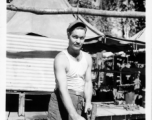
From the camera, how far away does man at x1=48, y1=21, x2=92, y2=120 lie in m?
1.78

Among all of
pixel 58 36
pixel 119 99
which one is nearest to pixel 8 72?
pixel 58 36

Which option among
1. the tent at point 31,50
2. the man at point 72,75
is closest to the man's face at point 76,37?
the man at point 72,75

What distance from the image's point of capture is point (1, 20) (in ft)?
7.14

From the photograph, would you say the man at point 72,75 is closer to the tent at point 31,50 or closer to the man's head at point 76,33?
the man's head at point 76,33

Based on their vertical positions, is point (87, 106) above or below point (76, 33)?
below

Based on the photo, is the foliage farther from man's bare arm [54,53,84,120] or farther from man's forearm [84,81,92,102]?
man's bare arm [54,53,84,120]

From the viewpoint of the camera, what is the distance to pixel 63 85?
1.73 meters

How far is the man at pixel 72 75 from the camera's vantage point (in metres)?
1.78

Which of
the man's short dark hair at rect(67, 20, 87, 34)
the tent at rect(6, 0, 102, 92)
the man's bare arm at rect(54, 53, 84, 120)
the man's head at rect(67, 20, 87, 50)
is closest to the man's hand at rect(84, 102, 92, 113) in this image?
the man's bare arm at rect(54, 53, 84, 120)

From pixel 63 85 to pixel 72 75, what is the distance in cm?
17

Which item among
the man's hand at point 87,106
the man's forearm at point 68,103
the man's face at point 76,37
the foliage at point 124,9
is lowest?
the man's hand at point 87,106

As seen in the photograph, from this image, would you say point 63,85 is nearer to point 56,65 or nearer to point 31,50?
point 56,65

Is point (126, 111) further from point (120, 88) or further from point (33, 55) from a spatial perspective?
point (33, 55)

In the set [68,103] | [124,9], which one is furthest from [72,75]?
[124,9]
